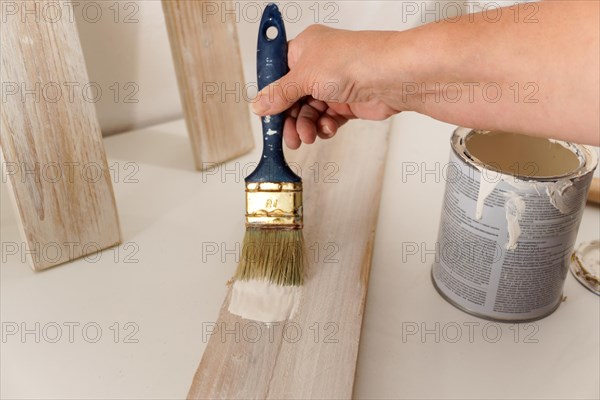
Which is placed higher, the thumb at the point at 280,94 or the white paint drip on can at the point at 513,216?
the thumb at the point at 280,94

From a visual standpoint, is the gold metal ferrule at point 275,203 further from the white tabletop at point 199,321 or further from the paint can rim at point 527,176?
the paint can rim at point 527,176

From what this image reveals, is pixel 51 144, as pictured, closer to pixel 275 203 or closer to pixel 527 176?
pixel 275 203

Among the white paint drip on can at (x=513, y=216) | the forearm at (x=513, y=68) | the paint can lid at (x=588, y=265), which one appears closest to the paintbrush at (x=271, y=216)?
the forearm at (x=513, y=68)

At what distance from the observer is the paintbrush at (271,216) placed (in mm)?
878

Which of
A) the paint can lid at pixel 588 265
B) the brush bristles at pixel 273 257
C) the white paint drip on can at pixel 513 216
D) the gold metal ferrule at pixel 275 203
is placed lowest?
the paint can lid at pixel 588 265

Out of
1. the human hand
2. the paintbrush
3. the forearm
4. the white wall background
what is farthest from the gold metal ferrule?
the white wall background

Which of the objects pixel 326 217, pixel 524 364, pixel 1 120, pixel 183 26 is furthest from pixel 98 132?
pixel 524 364

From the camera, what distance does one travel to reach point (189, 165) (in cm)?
125

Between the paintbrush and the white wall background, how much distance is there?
30 cm

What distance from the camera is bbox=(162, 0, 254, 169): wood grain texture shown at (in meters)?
1.11

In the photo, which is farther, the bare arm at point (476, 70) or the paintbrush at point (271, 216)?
the paintbrush at point (271, 216)

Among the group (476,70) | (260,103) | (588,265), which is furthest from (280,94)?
(588,265)

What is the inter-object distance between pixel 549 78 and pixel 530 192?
0.17 metres

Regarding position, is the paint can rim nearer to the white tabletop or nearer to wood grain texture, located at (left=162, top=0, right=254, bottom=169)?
the white tabletop
